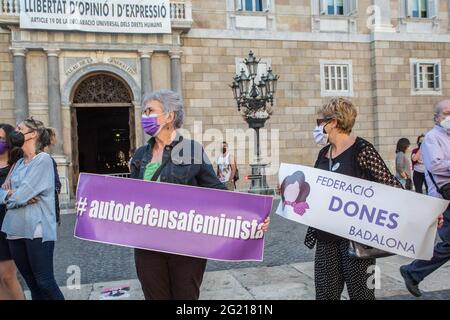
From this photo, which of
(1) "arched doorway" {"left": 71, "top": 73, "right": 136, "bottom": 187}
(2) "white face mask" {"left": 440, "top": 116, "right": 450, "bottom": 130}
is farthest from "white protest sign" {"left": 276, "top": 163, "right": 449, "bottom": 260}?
(1) "arched doorway" {"left": 71, "top": 73, "right": 136, "bottom": 187}

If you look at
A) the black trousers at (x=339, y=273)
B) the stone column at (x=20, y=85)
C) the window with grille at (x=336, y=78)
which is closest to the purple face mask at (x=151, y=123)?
the black trousers at (x=339, y=273)

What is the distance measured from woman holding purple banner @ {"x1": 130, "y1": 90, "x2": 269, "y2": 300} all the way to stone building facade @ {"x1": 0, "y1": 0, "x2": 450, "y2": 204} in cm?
1264

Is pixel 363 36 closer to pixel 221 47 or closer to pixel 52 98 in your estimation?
pixel 221 47

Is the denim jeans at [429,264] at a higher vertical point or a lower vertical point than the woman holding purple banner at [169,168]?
lower

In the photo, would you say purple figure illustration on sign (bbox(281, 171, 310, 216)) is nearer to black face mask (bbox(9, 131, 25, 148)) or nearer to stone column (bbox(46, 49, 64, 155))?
black face mask (bbox(9, 131, 25, 148))

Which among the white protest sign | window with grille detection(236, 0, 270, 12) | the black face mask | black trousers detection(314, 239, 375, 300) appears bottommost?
black trousers detection(314, 239, 375, 300)

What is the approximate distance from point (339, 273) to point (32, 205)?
2405 millimetres

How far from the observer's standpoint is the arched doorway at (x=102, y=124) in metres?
15.9

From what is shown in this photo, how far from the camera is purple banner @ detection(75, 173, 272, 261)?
10.3 ft

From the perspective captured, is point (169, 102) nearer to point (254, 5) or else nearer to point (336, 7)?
point (254, 5)

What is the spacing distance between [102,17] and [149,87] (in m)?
2.67

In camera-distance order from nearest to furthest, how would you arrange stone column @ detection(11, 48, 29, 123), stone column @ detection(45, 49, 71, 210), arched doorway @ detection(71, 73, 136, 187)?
stone column @ detection(11, 48, 29, 123) < stone column @ detection(45, 49, 71, 210) < arched doorway @ detection(71, 73, 136, 187)

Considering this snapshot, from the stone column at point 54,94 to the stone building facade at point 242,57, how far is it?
3 cm

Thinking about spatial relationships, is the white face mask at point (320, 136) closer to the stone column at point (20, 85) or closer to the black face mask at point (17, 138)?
the black face mask at point (17, 138)
